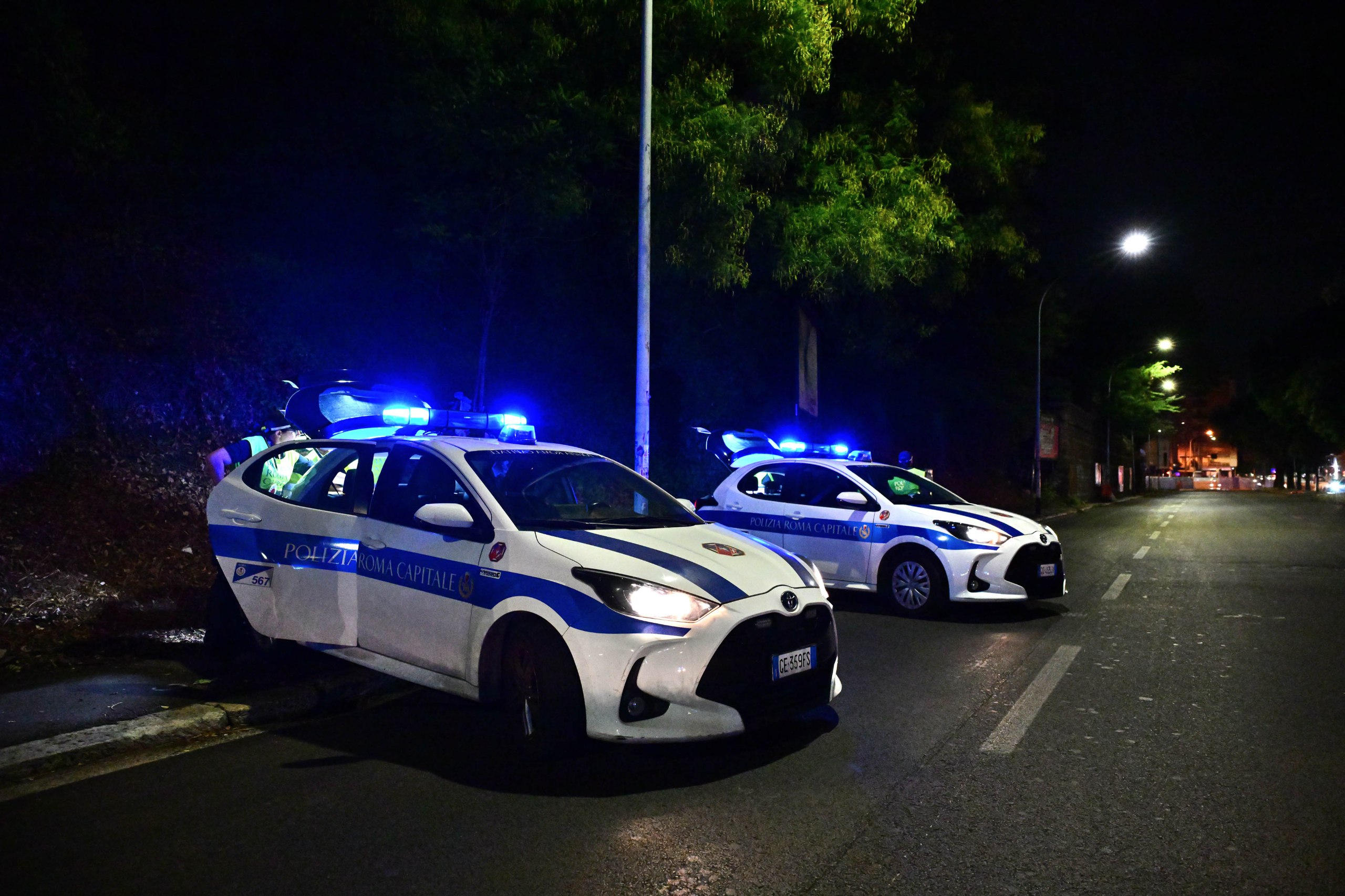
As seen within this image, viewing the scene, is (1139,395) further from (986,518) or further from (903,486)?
(986,518)

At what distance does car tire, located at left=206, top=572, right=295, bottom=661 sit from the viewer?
6.93m

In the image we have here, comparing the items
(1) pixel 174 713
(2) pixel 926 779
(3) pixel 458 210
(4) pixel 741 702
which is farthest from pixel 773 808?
(3) pixel 458 210

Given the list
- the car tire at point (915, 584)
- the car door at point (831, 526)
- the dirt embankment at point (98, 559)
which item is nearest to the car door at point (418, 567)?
the dirt embankment at point (98, 559)

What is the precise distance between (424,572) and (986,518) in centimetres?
607

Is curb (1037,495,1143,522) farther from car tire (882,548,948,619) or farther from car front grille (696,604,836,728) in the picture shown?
car front grille (696,604,836,728)

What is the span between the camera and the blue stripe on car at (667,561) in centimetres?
488

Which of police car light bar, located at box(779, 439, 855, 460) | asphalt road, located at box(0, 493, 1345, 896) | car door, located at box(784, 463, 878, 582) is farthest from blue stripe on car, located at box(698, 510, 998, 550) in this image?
police car light bar, located at box(779, 439, 855, 460)

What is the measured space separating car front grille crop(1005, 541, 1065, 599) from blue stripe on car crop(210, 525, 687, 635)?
5.76m

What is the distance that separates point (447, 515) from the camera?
5242mm

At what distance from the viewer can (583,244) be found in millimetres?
14844

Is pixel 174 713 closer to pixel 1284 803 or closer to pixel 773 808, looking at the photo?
pixel 773 808

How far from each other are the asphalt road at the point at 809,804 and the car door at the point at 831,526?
2.89 metres

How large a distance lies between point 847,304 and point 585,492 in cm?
1715

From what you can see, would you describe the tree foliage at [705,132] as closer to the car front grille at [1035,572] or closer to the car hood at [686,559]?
the car front grille at [1035,572]
